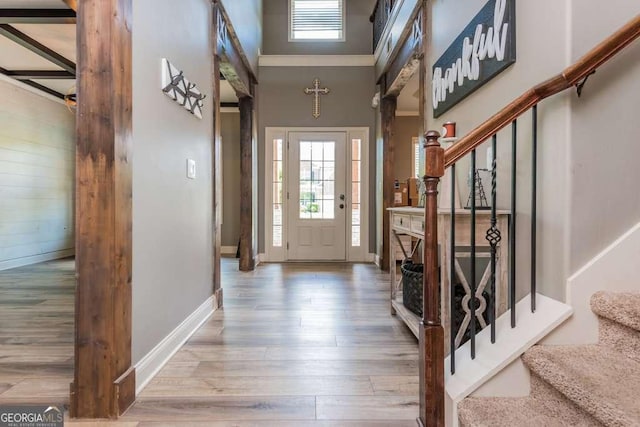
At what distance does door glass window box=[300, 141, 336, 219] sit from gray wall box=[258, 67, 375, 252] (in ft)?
1.21

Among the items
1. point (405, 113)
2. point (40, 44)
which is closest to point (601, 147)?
point (40, 44)

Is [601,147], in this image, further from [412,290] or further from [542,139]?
[412,290]

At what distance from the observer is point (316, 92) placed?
5410 millimetres

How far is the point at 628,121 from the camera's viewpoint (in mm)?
1323

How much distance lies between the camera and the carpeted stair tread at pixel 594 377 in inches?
38.1

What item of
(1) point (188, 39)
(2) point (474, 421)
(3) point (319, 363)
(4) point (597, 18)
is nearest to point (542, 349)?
(2) point (474, 421)

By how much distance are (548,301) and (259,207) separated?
14.6 feet

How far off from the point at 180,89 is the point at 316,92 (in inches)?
137

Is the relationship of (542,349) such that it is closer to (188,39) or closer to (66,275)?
(188,39)

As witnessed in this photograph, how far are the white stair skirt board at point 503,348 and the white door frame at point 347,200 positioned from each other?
4096 mm

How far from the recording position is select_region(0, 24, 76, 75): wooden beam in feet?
12.2

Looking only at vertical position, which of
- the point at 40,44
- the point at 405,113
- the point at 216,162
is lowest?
the point at 216,162

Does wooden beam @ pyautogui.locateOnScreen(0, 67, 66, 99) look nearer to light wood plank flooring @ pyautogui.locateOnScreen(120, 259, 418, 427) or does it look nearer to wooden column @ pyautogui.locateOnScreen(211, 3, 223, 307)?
wooden column @ pyautogui.locateOnScreen(211, 3, 223, 307)

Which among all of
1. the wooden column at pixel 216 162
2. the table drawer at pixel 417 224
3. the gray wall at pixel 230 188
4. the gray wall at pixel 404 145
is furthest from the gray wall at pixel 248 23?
the gray wall at pixel 404 145
